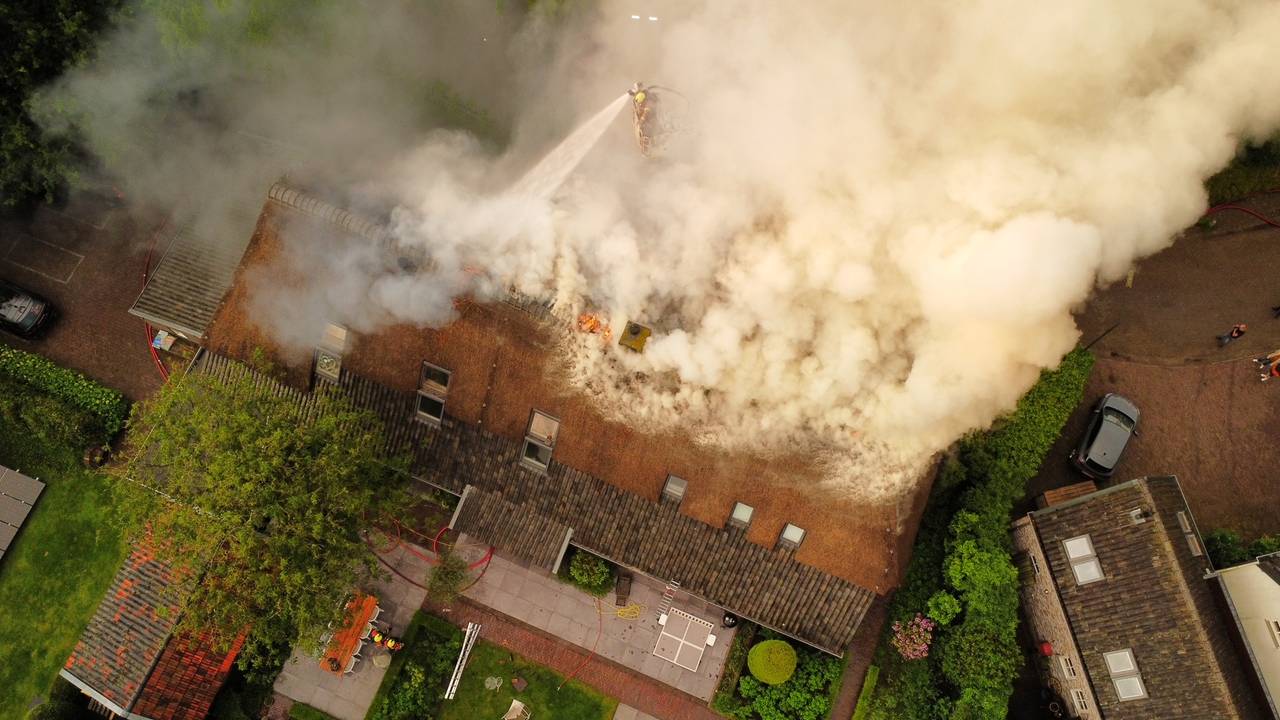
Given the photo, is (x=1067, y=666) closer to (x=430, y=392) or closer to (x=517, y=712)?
(x=517, y=712)

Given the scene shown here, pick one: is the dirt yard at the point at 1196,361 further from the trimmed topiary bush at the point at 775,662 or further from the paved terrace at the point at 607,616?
the paved terrace at the point at 607,616

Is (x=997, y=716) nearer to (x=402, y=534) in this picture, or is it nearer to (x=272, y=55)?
(x=402, y=534)

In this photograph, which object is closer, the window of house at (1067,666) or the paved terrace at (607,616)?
the window of house at (1067,666)

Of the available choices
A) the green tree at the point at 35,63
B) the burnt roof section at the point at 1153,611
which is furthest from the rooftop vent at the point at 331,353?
the burnt roof section at the point at 1153,611

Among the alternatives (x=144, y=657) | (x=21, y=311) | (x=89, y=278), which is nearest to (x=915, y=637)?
(x=144, y=657)

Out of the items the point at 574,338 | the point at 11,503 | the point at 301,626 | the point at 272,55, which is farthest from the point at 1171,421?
the point at 11,503
